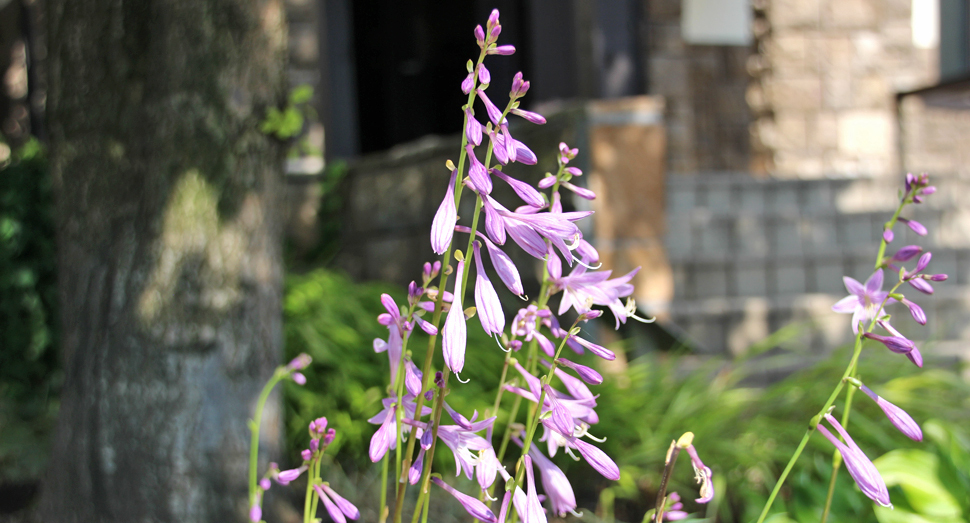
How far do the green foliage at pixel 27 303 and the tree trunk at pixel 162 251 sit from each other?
120cm

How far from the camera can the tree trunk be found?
2.07 meters

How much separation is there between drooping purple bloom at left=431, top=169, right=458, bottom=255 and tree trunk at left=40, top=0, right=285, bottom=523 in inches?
67.2

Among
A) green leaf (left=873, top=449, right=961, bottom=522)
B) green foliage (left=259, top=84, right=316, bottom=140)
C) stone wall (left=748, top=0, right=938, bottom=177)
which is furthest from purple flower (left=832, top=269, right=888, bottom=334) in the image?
stone wall (left=748, top=0, right=938, bottom=177)

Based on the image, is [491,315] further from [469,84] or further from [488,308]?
[469,84]

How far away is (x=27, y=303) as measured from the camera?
3207mm

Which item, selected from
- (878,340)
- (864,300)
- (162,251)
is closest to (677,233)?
(162,251)

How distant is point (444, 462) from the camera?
8.13 feet

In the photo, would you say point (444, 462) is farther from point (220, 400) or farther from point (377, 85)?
point (377, 85)

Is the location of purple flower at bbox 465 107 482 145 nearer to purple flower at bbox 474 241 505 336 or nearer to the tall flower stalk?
purple flower at bbox 474 241 505 336

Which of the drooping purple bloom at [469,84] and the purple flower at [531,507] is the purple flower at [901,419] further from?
the drooping purple bloom at [469,84]

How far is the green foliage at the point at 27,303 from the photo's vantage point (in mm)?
3182

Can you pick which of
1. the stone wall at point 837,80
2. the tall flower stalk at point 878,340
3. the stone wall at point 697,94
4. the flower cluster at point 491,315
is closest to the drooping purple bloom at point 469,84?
the flower cluster at point 491,315

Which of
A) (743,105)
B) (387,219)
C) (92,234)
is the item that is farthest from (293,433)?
(743,105)

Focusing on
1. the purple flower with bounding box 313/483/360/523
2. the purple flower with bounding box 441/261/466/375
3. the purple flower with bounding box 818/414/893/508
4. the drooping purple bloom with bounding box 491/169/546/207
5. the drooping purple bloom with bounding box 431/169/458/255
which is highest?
the drooping purple bloom with bounding box 491/169/546/207
